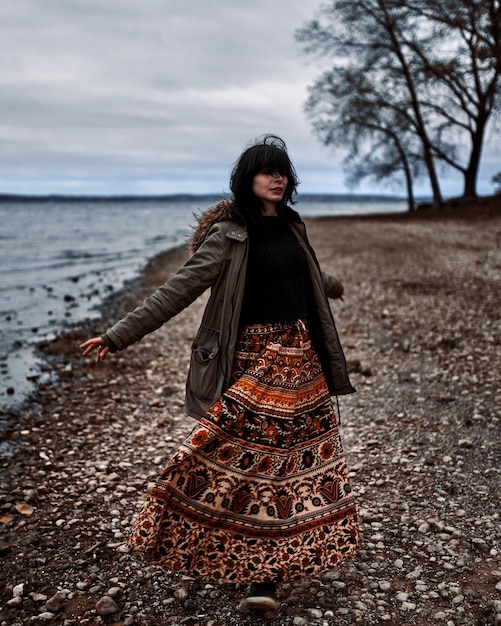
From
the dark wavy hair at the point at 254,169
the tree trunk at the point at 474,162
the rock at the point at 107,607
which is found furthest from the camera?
the tree trunk at the point at 474,162

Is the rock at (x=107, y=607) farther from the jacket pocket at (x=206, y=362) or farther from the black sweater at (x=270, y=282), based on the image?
the black sweater at (x=270, y=282)

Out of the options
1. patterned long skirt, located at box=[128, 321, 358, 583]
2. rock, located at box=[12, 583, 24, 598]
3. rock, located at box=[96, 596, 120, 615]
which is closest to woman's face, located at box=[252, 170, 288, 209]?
patterned long skirt, located at box=[128, 321, 358, 583]

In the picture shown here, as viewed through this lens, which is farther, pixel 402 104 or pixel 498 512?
pixel 402 104

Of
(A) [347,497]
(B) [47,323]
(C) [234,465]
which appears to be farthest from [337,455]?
(B) [47,323]

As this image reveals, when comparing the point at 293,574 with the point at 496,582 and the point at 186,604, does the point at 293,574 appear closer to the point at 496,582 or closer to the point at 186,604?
the point at 186,604

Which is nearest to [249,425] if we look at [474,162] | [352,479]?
[352,479]

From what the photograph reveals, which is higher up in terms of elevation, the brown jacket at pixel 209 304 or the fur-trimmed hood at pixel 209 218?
the fur-trimmed hood at pixel 209 218

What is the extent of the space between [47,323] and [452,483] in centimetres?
1186

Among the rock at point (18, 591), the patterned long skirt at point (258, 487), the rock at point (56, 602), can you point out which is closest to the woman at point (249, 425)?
the patterned long skirt at point (258, 487)

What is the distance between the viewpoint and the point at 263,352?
3895 mm

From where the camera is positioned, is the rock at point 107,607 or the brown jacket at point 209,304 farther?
the rock at point 107,607

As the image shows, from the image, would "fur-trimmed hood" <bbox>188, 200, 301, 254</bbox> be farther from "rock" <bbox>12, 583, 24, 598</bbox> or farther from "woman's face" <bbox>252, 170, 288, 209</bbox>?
"rock" <bbox>12, 583, 24, 598</bbox>

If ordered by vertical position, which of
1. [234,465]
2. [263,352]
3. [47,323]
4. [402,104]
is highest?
[402,104]

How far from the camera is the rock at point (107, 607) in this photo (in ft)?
13.2
